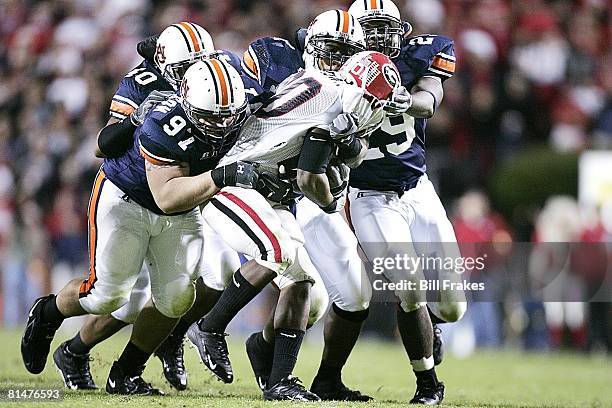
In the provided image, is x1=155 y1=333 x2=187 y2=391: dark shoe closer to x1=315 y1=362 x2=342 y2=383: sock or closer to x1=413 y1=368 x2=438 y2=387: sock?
x1=315 y1=362 x2=342 y2=383: sock

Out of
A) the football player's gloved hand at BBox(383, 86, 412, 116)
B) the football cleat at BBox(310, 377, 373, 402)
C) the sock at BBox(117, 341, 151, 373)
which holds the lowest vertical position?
the football cleat at BBox(310, 377, 373, 402)

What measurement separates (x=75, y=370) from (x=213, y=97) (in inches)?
67.4

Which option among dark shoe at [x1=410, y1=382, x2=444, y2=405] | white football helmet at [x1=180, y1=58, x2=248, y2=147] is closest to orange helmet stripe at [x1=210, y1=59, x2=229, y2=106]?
white football helmet at [x1=180, y1=58, x2=248, y2=147]

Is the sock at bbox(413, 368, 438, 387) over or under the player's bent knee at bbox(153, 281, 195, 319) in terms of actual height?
under

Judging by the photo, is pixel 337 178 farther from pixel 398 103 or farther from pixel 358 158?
pixel 398 103

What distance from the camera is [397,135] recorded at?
5402 millimetres

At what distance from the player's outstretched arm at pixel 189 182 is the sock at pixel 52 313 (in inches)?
39.8

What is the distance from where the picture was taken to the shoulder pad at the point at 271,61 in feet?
16.8

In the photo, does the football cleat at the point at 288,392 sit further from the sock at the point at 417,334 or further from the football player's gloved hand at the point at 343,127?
the football player's gloved hand at the point at 343,127

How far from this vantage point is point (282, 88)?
4.84 m

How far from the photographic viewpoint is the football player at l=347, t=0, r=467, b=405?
5.18 m

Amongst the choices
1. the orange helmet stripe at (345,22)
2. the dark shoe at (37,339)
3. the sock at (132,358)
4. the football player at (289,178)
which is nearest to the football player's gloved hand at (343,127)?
the football player at (289,178)

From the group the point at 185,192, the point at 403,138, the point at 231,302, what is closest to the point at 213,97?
the point at 185,192

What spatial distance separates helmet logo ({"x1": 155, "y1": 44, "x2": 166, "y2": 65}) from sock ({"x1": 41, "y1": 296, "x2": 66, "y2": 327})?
49.3 inches
